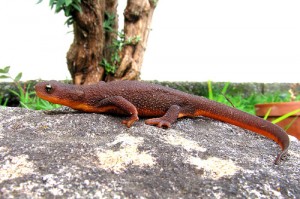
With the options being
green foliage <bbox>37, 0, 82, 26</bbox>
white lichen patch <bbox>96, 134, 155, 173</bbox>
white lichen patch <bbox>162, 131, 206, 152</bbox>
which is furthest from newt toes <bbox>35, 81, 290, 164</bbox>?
green foliage <bbox>37, 0, 82, 26</bbox>

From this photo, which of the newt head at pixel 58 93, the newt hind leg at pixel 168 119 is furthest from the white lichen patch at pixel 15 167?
the newt hind leg at pixel 168 119

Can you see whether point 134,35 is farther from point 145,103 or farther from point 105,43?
point 145,103

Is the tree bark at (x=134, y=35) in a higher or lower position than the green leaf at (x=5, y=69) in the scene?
higher

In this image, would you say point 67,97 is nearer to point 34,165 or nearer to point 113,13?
point 34,165

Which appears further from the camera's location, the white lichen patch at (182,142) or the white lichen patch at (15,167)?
the white lichen patch at (182,142)

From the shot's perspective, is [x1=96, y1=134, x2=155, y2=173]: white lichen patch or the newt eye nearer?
[x1=96, y1=134, x2=155, y2=173]: white lichen patch

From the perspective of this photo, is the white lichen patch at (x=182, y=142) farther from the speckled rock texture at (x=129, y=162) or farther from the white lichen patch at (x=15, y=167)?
the white lichen patch at (x=15, y=167)

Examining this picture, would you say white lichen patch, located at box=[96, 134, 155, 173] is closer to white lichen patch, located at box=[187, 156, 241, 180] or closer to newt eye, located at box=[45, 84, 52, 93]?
white lichen patch, located at box=[187, 156, 241, 180]
